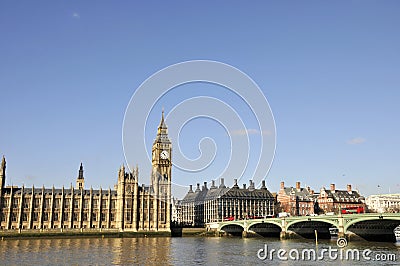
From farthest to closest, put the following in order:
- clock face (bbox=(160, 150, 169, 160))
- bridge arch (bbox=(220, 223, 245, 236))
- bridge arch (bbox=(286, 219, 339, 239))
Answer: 1. clock face (bbox=(160, 150, 169, 160))
2. bridge arch (bbox=(220, 223, 245, 236))
3. bridge arch (bbox=(286, 219, 339, 239))

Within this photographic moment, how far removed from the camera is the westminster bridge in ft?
263

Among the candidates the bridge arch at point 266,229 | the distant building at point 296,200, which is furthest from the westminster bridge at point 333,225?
the distant building at point 296,200

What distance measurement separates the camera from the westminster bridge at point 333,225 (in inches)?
3155

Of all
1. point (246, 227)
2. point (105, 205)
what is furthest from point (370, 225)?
point (105, 205)

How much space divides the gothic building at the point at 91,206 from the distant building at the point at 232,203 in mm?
32810

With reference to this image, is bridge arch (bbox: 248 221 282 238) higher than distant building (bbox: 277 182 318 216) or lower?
lower

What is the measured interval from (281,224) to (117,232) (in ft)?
155

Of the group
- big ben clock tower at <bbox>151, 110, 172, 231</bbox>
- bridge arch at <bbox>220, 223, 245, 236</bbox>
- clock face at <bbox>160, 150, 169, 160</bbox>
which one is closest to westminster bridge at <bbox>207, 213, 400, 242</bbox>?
bridge arch at <bbox>220, 223, 245, 236</bbox>

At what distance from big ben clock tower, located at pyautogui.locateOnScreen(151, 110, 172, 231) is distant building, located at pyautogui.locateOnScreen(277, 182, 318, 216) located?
5786cm

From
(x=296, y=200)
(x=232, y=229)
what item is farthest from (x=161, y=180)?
(x=296, y=200)

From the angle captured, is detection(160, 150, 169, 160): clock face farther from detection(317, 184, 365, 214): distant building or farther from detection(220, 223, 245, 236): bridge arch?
detection(317, 184, 365, 214): distant building

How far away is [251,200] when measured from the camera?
557ft

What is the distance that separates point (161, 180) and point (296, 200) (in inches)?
2612

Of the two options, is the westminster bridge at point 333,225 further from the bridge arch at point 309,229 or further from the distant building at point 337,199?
the distant building at point 337,199
